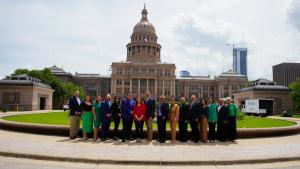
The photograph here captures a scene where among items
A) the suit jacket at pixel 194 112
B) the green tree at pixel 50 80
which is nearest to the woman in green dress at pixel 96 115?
the suit jacket at pixel 194 112

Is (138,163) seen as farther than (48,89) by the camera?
No

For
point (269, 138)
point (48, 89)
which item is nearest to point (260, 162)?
point (269, 138)

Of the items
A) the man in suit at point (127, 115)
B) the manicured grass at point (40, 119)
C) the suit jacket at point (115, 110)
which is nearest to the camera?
the man in suit at point (127, 115)

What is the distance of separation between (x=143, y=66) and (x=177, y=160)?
377 ft

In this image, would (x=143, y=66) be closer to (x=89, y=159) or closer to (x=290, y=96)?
(x=290, y=96)

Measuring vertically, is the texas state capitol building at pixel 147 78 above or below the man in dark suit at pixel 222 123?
above

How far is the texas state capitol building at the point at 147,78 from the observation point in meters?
123

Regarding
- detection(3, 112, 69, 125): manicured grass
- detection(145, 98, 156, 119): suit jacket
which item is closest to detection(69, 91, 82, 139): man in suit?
detection(145, 98, 156, 119): suit jacket

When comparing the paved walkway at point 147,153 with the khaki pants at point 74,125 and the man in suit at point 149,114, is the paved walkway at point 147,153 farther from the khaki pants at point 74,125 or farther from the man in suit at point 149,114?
the khaki pants at point 74,125

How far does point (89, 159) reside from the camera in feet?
31.2

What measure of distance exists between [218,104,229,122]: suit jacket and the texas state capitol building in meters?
105

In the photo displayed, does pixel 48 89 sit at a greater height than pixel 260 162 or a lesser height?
greater

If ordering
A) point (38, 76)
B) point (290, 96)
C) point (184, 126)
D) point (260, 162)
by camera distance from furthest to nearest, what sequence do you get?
point (38, 76) < point (290, 96) < point (184, 126) < point (260, 162)

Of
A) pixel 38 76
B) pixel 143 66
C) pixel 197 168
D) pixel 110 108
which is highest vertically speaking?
pixel 143 66
